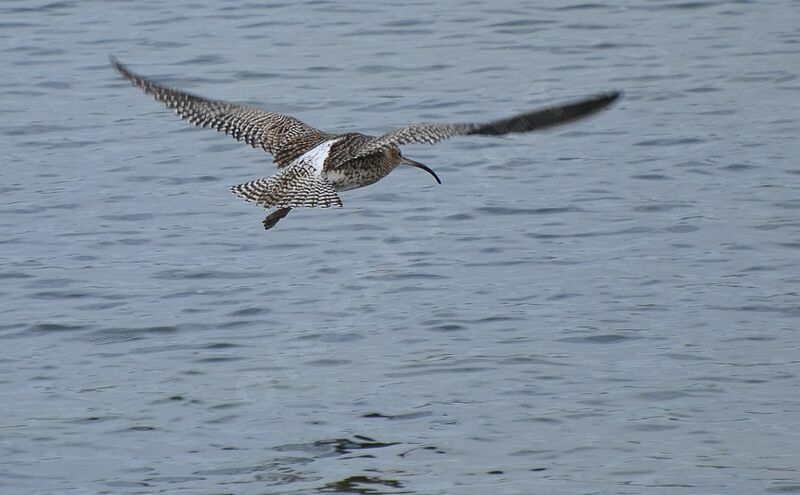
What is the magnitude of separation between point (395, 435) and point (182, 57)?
8.19 m

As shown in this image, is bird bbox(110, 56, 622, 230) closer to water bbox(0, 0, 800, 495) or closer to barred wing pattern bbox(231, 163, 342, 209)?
barred wing pattern bbox(231, 163, 342, 209)

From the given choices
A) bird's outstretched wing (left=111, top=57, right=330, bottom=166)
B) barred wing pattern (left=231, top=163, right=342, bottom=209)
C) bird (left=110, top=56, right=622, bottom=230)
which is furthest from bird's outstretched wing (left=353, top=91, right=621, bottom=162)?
bird's outstretched wing (left=111, top=57, right=330, bottom=166)

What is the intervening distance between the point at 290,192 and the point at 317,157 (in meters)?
0.53

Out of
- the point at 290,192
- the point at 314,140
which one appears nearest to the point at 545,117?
the point at 290,192

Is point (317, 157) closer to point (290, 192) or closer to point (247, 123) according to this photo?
point (290, 192)

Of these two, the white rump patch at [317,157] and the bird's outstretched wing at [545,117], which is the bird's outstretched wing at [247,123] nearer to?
the white rump patch at [317,157]

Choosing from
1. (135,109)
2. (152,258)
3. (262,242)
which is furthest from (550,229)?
(135,109)

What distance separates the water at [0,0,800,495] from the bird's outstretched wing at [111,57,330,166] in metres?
1.07

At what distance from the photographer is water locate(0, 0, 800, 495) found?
8.62 meters

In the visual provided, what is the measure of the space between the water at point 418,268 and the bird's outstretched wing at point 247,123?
42.0 inches

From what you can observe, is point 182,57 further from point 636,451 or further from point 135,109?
point 636,451

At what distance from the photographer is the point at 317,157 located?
9469 millimetres

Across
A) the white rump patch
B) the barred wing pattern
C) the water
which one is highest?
the white rump patch

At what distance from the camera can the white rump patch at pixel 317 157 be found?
931 centimetres
